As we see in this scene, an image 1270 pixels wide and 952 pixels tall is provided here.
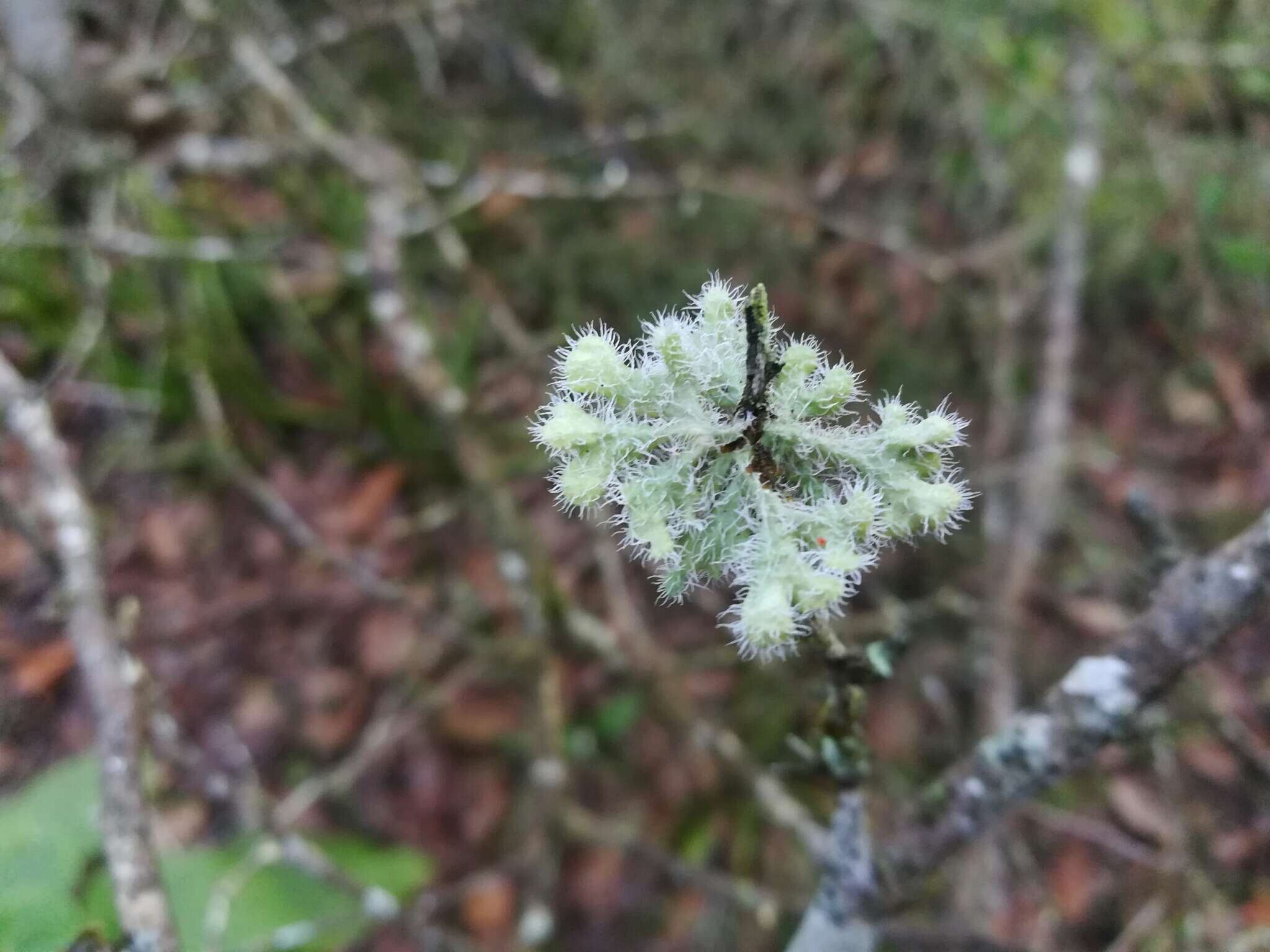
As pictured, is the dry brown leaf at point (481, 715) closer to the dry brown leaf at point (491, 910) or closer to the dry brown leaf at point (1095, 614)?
the dry brown leaf at point (491, 910)

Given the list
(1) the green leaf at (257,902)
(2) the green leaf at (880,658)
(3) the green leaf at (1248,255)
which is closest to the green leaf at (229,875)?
(1) the green leaf at (257,902)

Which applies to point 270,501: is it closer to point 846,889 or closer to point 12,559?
point 12,559

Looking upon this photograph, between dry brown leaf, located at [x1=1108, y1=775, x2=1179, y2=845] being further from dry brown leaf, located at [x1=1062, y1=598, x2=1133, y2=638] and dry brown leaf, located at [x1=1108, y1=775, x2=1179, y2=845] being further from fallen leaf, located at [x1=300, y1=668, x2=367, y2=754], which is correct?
fallen leaf, located at [x1=300, y1=668, x2=367, y2=754]

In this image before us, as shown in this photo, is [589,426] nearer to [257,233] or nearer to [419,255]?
[419,255]

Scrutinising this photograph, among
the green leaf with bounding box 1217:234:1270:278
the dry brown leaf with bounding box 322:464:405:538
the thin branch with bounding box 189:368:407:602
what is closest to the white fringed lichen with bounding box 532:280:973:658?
the green leaf with bounding box 1217:234:1270:278

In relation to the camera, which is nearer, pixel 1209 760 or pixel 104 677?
pixel 104 677

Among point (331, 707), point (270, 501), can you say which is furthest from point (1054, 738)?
point (331, 707)

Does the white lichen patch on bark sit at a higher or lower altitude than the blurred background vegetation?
lower
